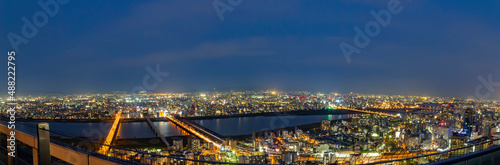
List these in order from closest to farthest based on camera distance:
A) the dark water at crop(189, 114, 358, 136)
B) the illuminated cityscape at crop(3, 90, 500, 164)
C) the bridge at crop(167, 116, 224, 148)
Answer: the illuminated cityscape at crop(3, 90, 500, 164) < the bridge at crop(167, 116, 224, 148) < the dark water at crop(189, 114, 358, 136)

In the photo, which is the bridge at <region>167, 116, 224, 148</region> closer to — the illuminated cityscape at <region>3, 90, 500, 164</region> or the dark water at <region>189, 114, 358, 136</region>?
the illuminated cityscape at <region>3, 90, 500, 164</region>

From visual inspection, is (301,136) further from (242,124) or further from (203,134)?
(242,124)

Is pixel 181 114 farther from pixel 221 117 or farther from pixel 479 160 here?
pixel 479 160

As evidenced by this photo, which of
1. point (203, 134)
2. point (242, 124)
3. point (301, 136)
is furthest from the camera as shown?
point (242, 124)

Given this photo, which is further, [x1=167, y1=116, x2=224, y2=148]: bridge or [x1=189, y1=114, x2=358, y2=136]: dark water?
[x1=189, y1=114, x2=358, y2=136]: dark water

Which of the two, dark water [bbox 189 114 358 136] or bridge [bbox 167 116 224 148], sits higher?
bridge [bbox 167 116 224 148]

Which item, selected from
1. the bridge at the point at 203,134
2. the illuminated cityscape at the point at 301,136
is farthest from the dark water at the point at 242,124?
the bridge at the point at 203,134

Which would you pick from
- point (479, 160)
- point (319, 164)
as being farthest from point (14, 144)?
point (319, 164)

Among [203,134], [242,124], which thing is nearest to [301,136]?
[203,134]

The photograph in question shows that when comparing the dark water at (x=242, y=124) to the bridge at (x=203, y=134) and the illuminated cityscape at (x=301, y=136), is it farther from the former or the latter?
the bridge at (x=203, y=134)

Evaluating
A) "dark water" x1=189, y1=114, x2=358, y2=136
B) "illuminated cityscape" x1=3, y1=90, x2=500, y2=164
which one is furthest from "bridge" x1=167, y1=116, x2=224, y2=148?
"dark water" x1=189, y1=114, x2=358, y2=136

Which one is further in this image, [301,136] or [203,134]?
[203,134]
